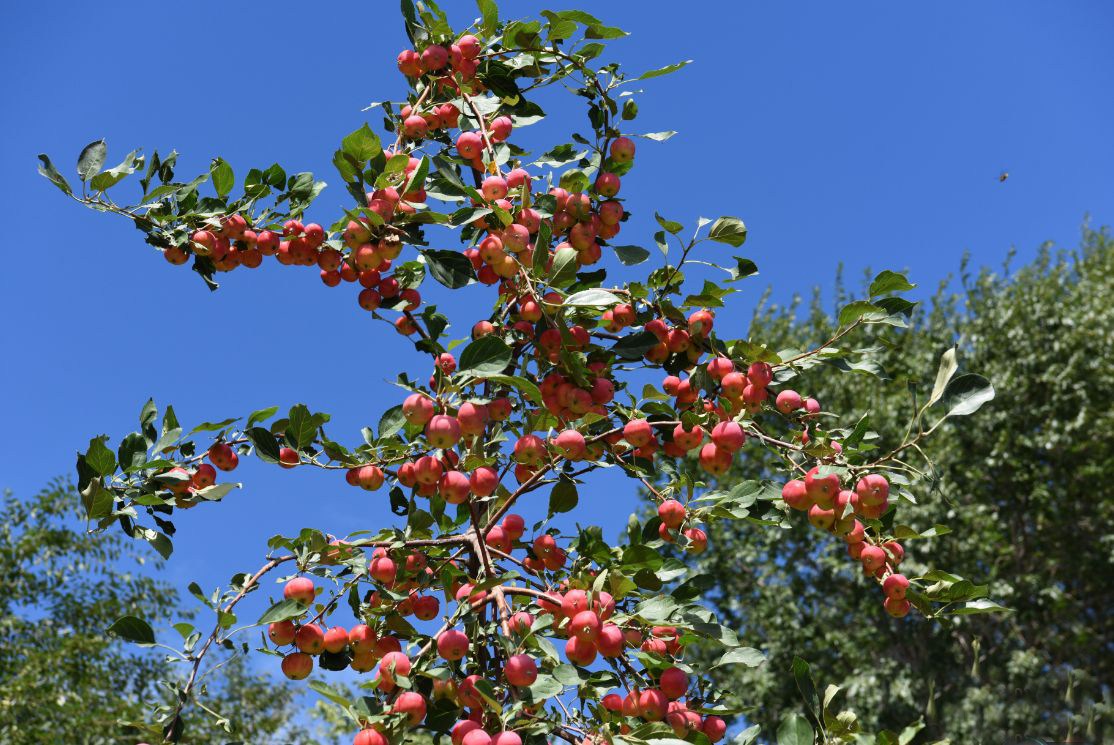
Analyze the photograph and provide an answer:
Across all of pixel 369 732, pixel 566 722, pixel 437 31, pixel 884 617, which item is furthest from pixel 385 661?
pixel 884 617

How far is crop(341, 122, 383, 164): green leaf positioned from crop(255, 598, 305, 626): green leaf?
3.19 feet

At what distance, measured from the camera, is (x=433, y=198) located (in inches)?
81.7

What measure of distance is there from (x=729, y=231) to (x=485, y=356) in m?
0.77

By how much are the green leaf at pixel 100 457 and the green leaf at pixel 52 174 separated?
0.77 m

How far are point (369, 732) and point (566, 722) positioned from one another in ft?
1.25

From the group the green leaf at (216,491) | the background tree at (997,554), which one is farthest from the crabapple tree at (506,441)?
the background tree at (997,554)

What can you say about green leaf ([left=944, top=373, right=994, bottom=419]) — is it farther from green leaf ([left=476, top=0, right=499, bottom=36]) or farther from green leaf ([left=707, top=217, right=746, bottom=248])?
green leaf ([left=476, top=0, right=499, bottom=36])

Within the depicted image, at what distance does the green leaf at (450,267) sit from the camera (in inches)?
81.0

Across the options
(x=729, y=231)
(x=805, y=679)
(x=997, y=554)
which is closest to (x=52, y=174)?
(x=729, y=231)

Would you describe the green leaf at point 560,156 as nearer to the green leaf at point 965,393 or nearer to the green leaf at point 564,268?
the green leaf at point 564,268

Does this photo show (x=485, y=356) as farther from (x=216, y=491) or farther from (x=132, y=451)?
(x=132, y=451)

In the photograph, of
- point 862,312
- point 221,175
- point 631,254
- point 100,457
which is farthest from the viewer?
point 221,175

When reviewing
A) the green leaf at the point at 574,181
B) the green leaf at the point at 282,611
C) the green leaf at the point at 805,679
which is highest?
the green leaf at the point at 574,181

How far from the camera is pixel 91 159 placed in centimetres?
228
